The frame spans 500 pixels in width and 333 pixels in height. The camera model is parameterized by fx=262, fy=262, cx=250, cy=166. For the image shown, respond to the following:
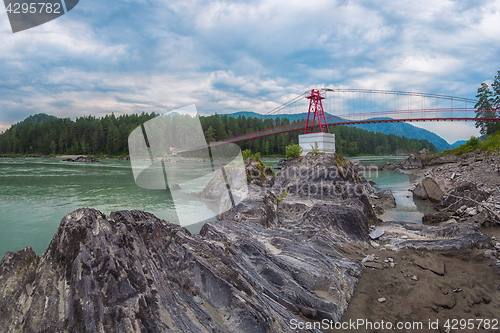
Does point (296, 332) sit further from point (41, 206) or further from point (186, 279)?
point (41, 206)

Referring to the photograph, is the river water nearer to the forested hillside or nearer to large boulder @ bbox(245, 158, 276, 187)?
large boulder @ bbox(245, 158, 276, 187)

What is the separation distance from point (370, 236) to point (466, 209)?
5031 millimetres

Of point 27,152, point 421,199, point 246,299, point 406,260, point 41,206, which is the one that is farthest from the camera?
point 27,152

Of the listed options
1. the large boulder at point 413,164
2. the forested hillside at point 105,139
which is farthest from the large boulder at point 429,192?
the forested hillside at point 105,139

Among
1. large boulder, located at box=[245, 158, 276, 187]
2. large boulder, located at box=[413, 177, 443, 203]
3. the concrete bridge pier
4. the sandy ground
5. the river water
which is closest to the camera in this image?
the sandy ground

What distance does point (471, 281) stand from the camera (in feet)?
15.5

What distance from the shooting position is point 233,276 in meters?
3.66

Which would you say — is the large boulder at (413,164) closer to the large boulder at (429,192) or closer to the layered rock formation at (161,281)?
the large boulder at (429,192)

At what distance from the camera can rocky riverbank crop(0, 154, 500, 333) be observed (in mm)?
2648

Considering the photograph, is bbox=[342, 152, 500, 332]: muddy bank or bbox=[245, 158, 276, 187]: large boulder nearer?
bbox=[342, 152, 500, 332]: muddy bank

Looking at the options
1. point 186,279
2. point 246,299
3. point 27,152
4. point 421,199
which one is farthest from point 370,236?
point 27,152

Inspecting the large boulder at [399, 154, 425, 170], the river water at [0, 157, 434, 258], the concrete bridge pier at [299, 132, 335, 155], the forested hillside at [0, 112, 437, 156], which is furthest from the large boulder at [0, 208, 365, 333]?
the forested hillside at [0, 112, 437, 156]

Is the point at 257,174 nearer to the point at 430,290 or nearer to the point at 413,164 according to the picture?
the point at 430,290

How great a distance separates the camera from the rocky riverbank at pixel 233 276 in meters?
2.65
